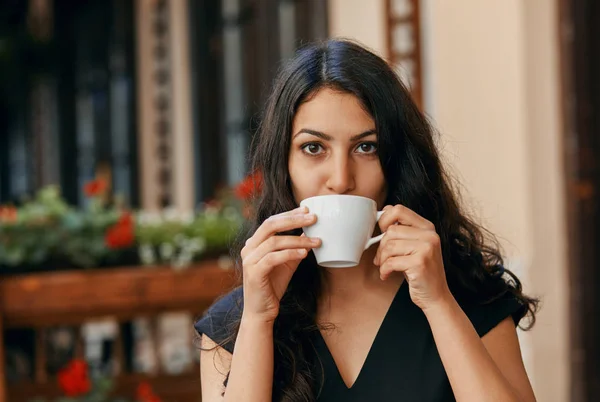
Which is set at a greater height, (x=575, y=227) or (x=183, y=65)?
(x=183, y=65)

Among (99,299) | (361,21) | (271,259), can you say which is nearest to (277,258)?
(271,259)

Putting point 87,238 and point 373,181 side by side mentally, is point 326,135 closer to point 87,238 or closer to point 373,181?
point 373,181

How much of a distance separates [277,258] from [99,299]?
1.98 m

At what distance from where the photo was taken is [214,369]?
1318 mm

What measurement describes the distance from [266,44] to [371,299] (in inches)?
183

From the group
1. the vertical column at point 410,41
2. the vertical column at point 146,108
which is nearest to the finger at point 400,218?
the vertical column at point 410,41

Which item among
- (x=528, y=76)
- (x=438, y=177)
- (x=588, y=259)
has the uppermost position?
(x=528, y=76)

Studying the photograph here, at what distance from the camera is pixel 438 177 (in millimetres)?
1339

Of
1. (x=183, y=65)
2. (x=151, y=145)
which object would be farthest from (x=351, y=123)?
(x=151, y=145)

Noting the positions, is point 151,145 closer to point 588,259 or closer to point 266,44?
point 266,44

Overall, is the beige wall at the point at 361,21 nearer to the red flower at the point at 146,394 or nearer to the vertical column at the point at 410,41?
the vertical column at the point at 410,41

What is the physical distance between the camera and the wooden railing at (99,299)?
115 inches

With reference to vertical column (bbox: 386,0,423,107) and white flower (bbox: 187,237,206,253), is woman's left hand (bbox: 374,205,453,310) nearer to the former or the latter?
white flower (bbox: 187,237,206,253)

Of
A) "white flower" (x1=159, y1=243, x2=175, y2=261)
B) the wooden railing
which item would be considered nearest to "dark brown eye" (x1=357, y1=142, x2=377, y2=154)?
the wooden railing
